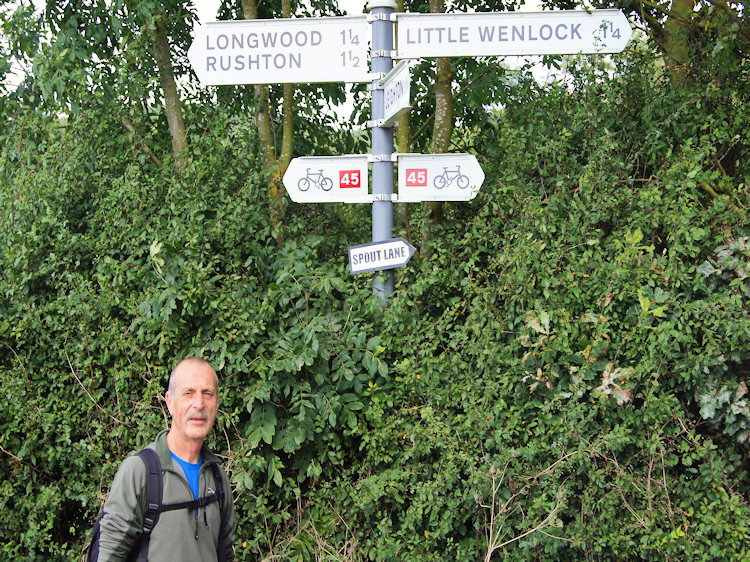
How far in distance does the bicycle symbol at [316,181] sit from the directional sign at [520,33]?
1.00 metres

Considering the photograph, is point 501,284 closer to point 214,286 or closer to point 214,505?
point 214,286

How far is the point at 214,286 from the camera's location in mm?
5316

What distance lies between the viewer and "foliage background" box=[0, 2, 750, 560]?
15.2 ft

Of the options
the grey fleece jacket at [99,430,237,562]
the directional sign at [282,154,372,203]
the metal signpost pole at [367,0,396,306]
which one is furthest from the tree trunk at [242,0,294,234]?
the grey fleece jacket at [99,430,237,562]

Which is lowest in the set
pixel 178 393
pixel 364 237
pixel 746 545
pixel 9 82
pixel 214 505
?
pixel 746 545

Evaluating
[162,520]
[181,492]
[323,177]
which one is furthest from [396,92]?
[162,520]

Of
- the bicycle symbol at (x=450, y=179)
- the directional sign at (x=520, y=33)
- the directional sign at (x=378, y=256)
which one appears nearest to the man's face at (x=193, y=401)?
the directional sign at (x=378, y=256)

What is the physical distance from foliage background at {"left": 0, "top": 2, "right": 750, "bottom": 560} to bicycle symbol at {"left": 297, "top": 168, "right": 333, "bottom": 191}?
20.9 inches

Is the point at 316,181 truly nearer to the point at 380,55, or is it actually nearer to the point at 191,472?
the point at 380,55

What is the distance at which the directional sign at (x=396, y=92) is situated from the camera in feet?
14.8

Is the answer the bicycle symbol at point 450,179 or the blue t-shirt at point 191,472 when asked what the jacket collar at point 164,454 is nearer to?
the blue t-shirt at point 191,472

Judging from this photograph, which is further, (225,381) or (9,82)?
(9,82)

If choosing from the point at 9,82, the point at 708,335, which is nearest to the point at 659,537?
the point at 708,335

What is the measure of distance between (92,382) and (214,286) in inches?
42.4
